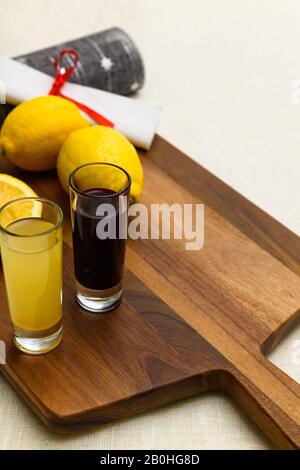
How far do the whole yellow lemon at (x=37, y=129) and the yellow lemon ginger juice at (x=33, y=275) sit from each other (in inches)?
12.6

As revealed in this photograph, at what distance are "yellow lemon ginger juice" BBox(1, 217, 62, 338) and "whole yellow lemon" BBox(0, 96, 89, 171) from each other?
321mm

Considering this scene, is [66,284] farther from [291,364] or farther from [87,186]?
[291,364]

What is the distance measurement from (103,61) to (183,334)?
27.4 inches

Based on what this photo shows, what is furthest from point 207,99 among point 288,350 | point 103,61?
point 288,350

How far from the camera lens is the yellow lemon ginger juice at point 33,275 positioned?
0.95 m

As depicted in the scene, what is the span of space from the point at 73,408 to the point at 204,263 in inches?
13.4

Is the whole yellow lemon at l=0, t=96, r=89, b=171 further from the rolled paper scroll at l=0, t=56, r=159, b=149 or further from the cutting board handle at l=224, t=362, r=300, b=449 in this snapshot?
the cutting board handle at l=224, t=362, r=300, b=449

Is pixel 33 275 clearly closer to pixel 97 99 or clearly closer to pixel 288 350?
pixel 288 350

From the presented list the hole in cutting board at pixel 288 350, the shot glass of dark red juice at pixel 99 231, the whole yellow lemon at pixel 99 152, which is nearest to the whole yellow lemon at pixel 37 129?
the whole yellow lemon at pixel 99 152

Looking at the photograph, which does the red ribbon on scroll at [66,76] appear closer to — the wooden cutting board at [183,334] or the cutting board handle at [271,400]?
the wooden cutting board at [183,334]

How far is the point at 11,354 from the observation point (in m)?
1.04

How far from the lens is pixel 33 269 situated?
3.16 feet

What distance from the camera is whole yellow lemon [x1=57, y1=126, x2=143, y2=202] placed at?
3.91 feet

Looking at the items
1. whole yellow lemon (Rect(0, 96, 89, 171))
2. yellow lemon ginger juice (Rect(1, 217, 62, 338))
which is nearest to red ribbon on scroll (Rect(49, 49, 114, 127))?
whole yellow lemon (Rect(0, 96, 89, 171))
